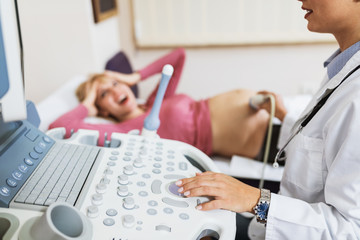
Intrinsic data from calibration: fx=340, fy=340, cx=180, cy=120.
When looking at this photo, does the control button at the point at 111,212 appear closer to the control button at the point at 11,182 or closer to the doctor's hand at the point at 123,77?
the control button at the point at 11,182

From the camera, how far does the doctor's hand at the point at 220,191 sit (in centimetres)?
71

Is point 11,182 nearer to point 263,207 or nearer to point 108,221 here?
point 108,221

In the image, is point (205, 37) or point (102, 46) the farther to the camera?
point (205, 37)

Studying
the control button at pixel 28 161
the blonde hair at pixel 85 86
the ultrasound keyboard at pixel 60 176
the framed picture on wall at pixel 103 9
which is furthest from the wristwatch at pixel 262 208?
the framed picture on wall at pixel 103 9

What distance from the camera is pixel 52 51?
1.51 meters

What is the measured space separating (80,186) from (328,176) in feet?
1.69

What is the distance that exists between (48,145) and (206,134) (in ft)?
2.79

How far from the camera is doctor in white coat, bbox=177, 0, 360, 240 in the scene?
2.22 ft

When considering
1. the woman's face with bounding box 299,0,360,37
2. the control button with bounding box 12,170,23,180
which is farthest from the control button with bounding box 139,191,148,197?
the woman's face with bounding box 299,0,360,37

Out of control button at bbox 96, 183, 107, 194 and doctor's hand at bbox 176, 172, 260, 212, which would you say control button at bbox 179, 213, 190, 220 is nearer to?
doctor's hand at bbox 176, 172, 260, 212

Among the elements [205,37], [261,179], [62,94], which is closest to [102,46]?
[62,94]

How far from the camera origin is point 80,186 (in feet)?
2.27

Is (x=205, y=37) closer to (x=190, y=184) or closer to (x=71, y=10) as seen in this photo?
(x=71, y=10)

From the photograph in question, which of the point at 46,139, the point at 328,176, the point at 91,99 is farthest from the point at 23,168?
the point at 91,99
